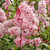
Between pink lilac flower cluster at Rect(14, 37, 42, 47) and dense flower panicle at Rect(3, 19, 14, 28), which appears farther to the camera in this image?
dense flower panicle at Rect(3, 19, 14, 28)

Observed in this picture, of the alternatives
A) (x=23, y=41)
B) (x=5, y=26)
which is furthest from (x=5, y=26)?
(x=23, y=41)

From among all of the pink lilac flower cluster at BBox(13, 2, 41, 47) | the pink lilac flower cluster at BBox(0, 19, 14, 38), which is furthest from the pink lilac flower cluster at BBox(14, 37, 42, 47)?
the pink lilac flower cluster at BBox(0, 19, 14, 38)

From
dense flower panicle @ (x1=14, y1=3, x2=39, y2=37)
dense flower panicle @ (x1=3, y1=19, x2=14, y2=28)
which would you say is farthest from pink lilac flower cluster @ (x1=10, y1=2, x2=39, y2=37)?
dense flower panicle @ (x1=3, y1=19, x2=14, y2=28)

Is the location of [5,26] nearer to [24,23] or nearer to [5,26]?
[5,26]

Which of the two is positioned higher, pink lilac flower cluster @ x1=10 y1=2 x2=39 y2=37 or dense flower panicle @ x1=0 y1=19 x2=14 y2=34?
pink lilac flower cluster @ x1=10 y1=2 x2=39 y2=37

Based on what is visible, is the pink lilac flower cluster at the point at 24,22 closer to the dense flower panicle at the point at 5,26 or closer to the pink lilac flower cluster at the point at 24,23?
the pink lilac flower cluster at the point at 24,23

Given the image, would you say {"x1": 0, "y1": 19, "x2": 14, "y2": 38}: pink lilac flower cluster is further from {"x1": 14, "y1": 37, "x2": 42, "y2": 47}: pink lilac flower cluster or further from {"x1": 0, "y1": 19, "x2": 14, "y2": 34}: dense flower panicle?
{"x1": 14, "y1": 37, "x2": 42, "y2": 47}: pink lilac flower cluster

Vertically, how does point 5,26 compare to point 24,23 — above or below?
below

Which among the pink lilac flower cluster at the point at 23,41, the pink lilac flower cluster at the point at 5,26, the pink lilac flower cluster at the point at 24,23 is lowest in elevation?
the pink lilac flower cluster at the point at 23,41

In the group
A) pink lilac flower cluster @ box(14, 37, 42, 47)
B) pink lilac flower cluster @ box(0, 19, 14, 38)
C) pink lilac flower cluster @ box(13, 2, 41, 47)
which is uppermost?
pink lilac flower cluster @ box(13, 2, 41, 47)

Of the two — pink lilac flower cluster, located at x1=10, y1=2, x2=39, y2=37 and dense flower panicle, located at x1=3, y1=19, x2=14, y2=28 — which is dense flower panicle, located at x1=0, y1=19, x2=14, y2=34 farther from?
pink lilac flower cluster, located at x1=10, y1=2, x2=39, y2=37

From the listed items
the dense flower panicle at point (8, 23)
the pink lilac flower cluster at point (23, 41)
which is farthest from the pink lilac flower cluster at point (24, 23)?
the dense flower panicle at point (8, 23)

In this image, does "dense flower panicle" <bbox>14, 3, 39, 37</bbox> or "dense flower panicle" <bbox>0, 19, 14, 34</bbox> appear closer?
"dense flower panicle" <bbox>14, 3, 39, 37</bbox>

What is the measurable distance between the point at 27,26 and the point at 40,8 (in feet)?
1.53
